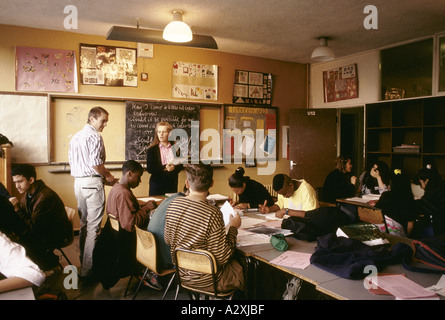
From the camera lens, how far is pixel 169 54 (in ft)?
18.2

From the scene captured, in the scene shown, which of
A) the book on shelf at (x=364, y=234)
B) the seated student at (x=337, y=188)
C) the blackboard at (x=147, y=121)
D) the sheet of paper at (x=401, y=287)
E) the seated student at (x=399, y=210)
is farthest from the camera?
the blackboard at (x=147, y=121)

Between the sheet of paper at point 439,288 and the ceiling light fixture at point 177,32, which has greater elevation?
the ceiling light fixture at point 177,32

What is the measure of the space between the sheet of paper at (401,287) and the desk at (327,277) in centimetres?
5

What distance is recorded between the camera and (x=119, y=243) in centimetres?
291

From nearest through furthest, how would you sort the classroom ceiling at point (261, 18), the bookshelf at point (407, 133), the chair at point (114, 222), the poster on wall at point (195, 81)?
1. the chair at point (114, 222)
2. the classroom ceiling at point (261, 18)
3. the bookshelf at point (407, 133)
4. the poster on wall at point (195, 81)

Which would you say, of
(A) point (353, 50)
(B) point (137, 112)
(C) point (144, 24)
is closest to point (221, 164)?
(B) point (137, 112)

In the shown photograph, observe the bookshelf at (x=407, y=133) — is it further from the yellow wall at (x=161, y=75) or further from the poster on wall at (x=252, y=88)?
the poster on wall at (x=252, y=88)

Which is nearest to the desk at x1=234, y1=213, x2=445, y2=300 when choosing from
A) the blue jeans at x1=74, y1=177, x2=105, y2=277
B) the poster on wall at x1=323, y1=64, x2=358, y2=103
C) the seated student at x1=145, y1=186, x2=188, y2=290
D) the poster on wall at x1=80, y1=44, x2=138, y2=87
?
the seated student at x1=145, y1=186, x2=188, y2=290

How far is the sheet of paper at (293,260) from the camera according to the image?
77.6 inches

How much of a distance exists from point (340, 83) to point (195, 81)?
2764mm

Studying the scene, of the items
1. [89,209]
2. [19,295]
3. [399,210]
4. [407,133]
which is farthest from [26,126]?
[407,133]

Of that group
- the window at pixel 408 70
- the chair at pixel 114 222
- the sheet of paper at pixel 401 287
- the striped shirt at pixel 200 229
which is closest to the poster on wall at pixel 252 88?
the window at pixel 408 70

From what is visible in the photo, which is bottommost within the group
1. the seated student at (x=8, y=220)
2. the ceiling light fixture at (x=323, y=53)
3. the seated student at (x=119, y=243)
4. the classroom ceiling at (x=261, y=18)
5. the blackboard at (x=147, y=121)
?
the seated student at (x=119, y=243)

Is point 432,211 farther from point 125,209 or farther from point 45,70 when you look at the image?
point 45,70
